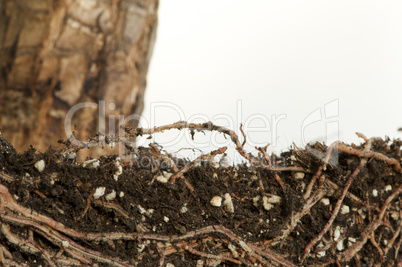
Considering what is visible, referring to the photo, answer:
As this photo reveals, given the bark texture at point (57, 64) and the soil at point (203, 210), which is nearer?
the soil at point (203, 210)

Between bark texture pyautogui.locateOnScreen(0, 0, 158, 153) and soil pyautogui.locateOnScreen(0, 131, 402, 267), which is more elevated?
bark texture pyautogui.locateOnScreen(0, 0, 158, 153)

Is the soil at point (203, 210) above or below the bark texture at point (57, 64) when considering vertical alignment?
below

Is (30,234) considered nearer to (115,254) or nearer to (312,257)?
(115,254)

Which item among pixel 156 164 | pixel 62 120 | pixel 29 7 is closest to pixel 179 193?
pixel 156 164

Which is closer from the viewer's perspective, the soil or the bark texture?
the soil
